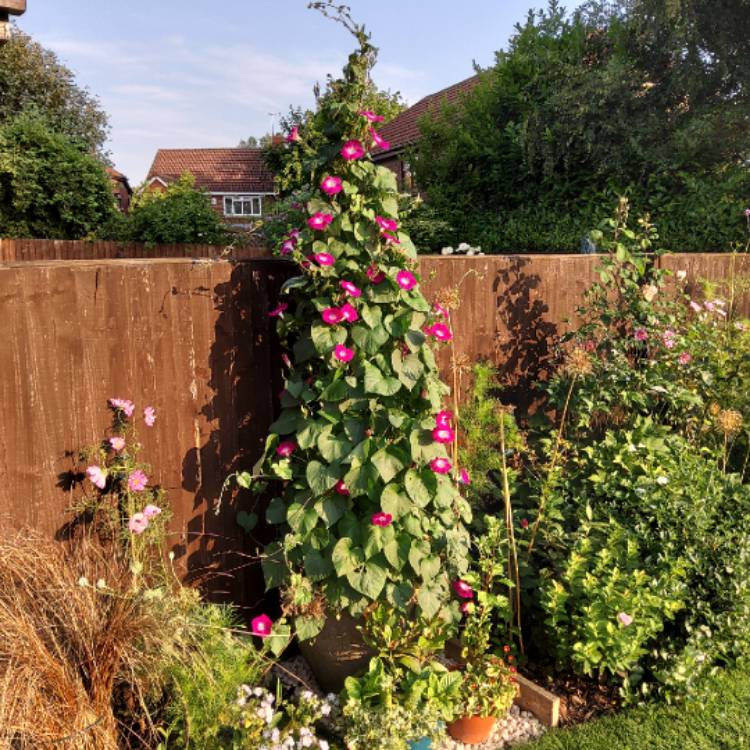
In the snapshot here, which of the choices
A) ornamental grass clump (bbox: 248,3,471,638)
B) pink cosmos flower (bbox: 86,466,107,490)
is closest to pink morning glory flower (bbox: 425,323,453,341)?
ornamental grass clump (bbox: 248,3,471,638)

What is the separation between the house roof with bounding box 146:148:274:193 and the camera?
1291 inches

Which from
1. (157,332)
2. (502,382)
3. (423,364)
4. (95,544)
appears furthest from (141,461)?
(502,382)

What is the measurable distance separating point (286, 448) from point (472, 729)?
1.23m

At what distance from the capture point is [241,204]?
109ft

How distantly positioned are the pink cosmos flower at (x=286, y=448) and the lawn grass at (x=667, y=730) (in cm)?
137

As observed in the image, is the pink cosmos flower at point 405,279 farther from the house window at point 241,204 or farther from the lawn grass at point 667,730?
the house window at point 241,204

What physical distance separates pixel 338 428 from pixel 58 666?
1147mm

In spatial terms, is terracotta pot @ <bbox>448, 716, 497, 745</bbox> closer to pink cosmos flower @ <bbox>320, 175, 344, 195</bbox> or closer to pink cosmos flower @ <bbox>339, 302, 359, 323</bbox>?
pink cosmos flower @ <bbox>339, 302, 359, 323</bbox>

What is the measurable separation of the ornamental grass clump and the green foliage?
11.1 meters

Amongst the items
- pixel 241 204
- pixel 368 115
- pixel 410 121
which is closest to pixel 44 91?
pixel 410 121

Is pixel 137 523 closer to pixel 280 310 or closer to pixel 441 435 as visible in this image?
pixel 280 310

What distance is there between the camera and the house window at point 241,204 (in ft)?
108

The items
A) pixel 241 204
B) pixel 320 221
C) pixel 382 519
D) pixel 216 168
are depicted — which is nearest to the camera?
pixel 382 519

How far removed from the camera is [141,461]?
265 cm
